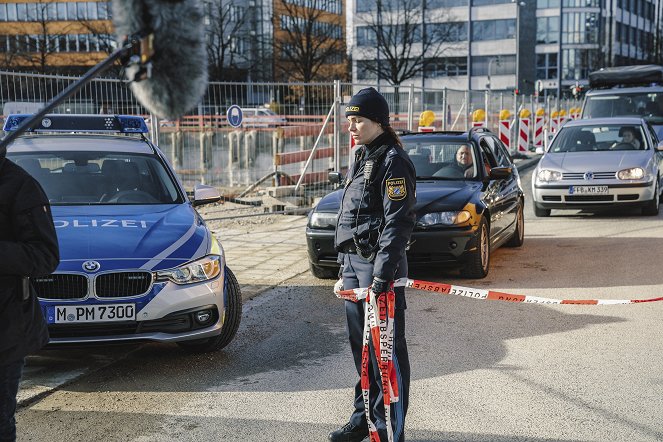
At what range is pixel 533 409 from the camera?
4.94m

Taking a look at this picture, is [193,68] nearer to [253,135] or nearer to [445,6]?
[253,135]

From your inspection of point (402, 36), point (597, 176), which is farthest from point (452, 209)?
point (402, 36)

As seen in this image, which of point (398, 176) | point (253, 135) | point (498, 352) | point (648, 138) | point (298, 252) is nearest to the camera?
point (398, 176)

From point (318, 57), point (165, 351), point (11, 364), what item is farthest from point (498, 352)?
point (318, 57)

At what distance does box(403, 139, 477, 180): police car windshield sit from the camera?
9.70 metres

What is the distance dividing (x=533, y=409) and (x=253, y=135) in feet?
49.1

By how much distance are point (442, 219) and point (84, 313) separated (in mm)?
4091

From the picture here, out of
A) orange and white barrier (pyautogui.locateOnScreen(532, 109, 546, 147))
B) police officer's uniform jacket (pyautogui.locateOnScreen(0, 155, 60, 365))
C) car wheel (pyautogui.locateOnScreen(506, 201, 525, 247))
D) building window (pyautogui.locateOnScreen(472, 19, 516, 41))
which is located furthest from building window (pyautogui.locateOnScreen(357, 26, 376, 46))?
police officer's uniform jacket (pyautogui.locateOnScreen(0, 155, 60, 365))

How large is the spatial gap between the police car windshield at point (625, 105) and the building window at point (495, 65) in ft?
211

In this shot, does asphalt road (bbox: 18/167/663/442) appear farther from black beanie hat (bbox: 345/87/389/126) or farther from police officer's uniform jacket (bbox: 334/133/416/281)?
black beanie hat (bbox: 345/87/389/126)

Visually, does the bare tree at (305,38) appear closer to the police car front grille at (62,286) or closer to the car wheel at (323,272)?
the car wheel at (323,272)

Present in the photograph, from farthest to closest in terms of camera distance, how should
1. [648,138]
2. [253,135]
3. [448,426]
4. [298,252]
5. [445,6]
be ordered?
[445,6] → [253,135] → [648,138] → [298,252] → [448,426]

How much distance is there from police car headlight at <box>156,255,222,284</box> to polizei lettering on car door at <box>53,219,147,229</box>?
1.66ft

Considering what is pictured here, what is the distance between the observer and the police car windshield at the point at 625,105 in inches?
798
